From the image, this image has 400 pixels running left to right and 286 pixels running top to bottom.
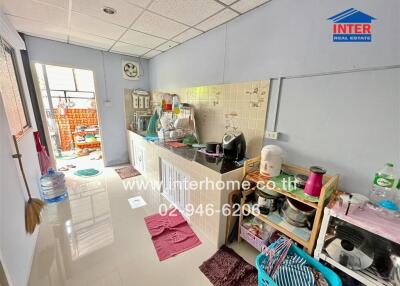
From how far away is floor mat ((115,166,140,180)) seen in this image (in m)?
3.06

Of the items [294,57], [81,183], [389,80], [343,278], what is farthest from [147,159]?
[389,80]

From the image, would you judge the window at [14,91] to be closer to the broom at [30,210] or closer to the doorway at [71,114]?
the broom at [30,210]

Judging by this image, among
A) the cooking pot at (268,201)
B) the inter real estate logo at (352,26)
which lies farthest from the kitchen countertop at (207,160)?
the inter real estate logo at (352,26)

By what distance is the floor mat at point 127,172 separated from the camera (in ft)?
10.0

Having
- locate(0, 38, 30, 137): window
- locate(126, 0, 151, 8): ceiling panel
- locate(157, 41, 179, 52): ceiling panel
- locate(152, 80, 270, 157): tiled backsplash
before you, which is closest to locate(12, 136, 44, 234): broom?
locate(0, 38, 30, 137): window

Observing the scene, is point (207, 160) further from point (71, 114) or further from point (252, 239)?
point (71, 114)

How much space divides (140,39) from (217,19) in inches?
48.0

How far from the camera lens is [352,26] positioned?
109 cm

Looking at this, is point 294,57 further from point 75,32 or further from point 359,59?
point 75,32

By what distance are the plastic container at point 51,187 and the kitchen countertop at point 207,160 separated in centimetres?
158

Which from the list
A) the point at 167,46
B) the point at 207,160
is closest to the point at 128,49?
the point at 167,46

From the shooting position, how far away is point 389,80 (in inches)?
38.9

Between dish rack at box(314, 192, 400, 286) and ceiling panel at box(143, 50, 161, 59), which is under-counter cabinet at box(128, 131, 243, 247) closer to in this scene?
dish rack at box(314, 192, 400, 286)

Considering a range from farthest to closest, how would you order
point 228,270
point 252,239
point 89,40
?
point 89,40 < point 252,239 < point 228,270
